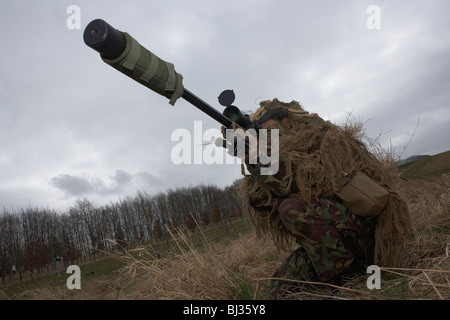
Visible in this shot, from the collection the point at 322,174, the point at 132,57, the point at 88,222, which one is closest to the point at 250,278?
the point at 322,174

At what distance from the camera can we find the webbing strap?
6.42 ft

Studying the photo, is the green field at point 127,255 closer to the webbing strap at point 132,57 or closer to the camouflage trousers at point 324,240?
the camouflage trousers at point 324,240

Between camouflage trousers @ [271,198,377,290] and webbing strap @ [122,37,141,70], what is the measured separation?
1744 mm

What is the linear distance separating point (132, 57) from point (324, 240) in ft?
6.89

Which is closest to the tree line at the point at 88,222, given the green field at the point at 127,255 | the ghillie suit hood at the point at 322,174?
the green field at the point at 127,255

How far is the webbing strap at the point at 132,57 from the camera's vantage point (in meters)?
1.96

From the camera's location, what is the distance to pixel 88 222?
53000mm

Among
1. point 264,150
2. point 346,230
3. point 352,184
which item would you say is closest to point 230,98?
point 264,150

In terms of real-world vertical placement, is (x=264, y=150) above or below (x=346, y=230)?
above

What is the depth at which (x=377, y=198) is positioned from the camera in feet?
7.95
